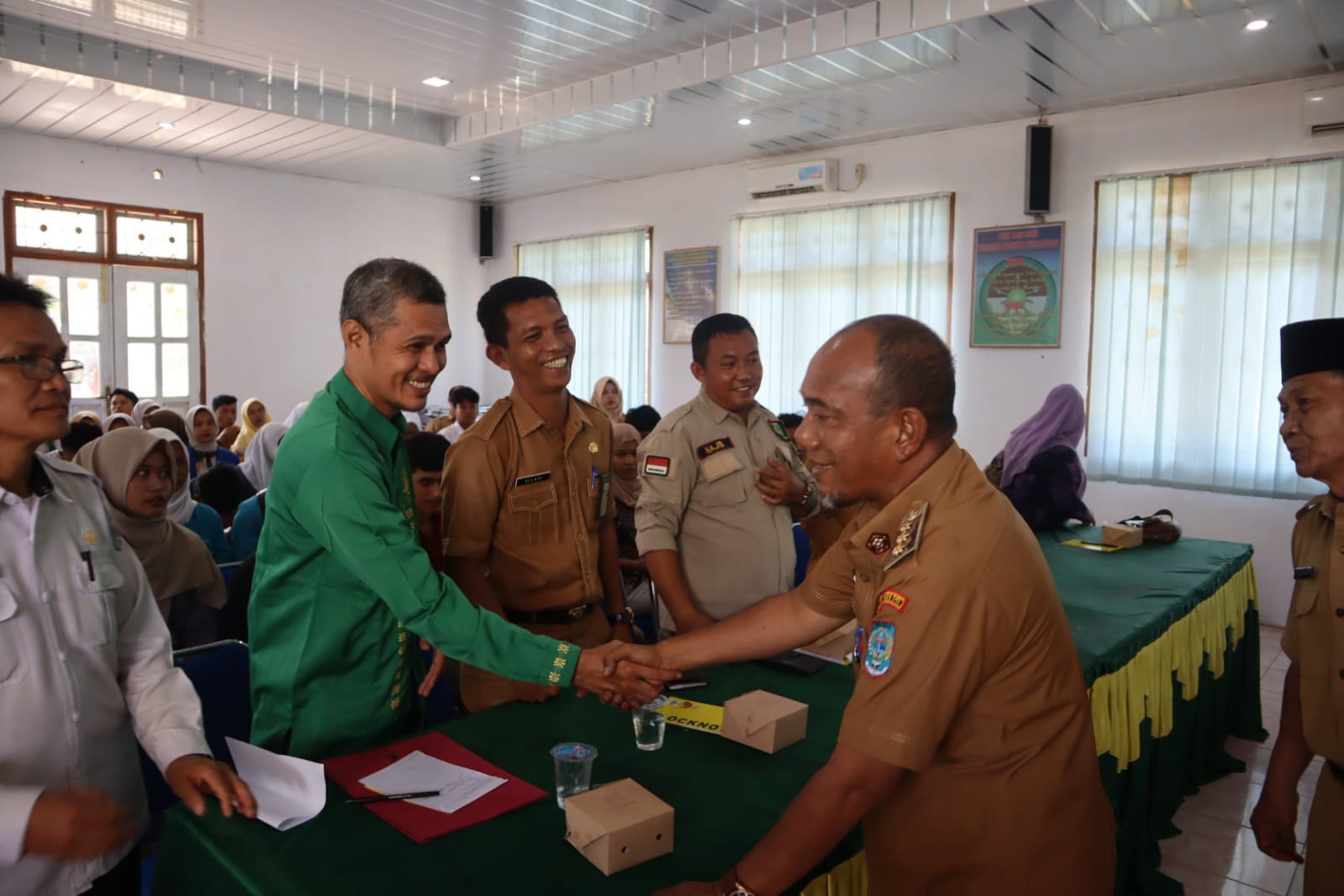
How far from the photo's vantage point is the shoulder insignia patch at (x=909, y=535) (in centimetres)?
131

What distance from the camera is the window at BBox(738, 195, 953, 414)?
22.6 feet

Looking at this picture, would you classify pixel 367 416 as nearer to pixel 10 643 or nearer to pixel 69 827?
pixel 10 643

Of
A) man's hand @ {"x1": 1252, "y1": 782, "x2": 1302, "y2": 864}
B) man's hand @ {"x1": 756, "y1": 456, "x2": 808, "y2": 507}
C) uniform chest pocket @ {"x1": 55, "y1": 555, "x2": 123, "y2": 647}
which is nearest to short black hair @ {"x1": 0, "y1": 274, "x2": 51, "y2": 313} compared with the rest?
uniform chest pocket @ {"x1": 55, "y1": 555, "x2": 123, "y2": 647}

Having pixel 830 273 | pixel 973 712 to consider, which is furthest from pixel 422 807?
pixel 830 273

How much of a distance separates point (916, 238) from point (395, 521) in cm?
613

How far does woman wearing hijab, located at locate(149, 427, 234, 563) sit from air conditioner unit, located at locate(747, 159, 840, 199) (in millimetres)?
5305

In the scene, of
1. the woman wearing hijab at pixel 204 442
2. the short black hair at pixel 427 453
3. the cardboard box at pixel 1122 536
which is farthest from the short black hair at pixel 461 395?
the cardboard box at pixel 1122 536

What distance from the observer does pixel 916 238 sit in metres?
6.95

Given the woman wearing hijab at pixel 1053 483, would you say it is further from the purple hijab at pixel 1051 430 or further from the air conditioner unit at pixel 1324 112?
the air conditioner unit at pixel 1324 112

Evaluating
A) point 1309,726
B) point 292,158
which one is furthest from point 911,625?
point 292,158

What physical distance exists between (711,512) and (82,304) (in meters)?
7.32

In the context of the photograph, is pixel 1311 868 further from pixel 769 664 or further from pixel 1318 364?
pixel 769 664

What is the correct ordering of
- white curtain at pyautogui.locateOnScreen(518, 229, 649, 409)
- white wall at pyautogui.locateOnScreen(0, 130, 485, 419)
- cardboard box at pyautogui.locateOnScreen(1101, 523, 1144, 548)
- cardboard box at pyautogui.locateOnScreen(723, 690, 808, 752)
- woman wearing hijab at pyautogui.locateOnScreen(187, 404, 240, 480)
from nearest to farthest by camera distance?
cardboard box at pyautogui.locateOnScreen(723, 690, 808, 752) → cardboard box at pyautogui.locateOnScreen(1101, 523, 1144, 548) → woman wearing hijab at pyautogui.locateOnScreen(187, 404, 240, 480) → white wall at pyautogui.locateOnScreen(0, 130, 485, 419) → white curtain at pyautogui.locateOnScreen(518, 229, 649, 409)

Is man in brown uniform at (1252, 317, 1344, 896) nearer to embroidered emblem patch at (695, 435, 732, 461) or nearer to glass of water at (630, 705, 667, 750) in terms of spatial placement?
glass of water at (630, 705, 667, 750)
